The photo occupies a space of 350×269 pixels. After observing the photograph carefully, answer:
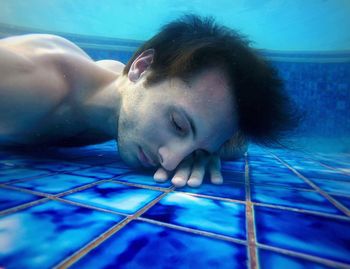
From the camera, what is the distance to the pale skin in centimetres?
140

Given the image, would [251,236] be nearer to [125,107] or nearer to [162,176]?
[162,176]

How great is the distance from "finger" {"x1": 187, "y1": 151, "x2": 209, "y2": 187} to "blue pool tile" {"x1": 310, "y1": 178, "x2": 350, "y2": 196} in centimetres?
79

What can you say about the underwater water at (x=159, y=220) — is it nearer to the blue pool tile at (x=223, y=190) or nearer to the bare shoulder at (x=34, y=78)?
the blue pool tile at (x=223, y=190)

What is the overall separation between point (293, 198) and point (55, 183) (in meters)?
1.27

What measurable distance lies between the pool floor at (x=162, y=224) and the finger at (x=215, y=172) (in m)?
0.07

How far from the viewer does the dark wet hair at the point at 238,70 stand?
1507mm

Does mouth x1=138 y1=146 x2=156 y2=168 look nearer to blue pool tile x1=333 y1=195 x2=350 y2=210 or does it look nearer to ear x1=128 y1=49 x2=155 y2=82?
ear x1=128 y1=49 x2=155 y2=82

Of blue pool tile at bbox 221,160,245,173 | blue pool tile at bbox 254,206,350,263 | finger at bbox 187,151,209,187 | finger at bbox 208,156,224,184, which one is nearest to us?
blue pool tile at bbox 254,206,350,263

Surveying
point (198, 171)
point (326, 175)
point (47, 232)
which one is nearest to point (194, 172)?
point (198, 171)

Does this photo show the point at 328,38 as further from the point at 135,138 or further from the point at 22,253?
the point at 22,253

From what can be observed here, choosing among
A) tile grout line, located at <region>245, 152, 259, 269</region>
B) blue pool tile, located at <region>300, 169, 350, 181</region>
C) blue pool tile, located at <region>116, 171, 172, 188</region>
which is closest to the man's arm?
blue pool tile, located at <region>116, 171, 172, 188</region>

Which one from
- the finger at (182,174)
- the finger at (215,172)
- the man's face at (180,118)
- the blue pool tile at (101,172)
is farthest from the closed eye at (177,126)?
the blue pool tile at (101,172)

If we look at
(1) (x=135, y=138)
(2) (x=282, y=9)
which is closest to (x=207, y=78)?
(1) (x=135, y=138)

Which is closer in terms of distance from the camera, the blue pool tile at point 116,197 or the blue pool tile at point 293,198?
the blue pool tile at point 116,197
